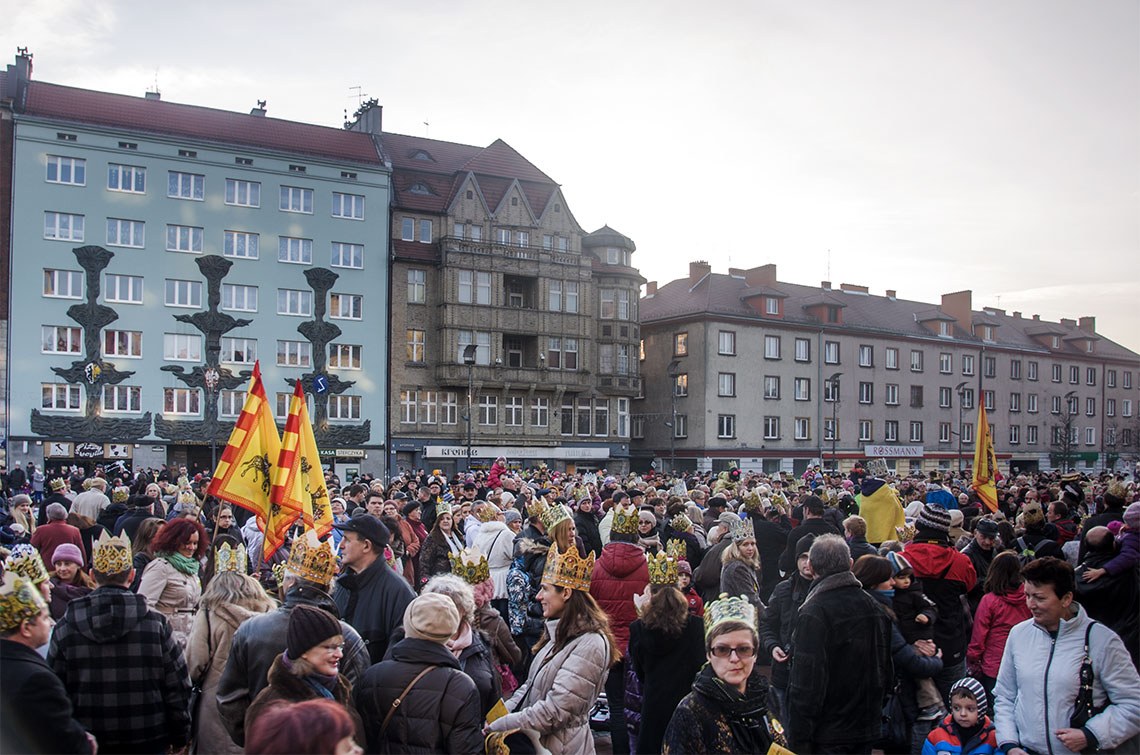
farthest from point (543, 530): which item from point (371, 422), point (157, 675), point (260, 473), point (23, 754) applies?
point (371, 422)

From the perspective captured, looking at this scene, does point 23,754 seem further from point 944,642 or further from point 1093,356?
point 1093,356

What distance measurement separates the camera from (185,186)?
144ft

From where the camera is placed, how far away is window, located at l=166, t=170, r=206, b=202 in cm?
4366

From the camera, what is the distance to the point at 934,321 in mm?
67375

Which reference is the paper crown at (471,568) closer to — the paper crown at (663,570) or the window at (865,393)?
the paper crown at (663,570)

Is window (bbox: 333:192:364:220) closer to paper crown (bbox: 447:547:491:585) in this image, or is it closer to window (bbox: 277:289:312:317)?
window (bbox: 277:289:312:317)

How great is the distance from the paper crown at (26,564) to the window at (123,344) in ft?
133

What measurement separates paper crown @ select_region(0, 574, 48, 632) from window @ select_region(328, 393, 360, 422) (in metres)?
42.6

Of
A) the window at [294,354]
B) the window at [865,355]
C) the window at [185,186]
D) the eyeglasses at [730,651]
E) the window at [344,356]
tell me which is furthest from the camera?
the window at [865,355]

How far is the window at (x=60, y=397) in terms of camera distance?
40750 mm

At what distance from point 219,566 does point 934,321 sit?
2629 inches

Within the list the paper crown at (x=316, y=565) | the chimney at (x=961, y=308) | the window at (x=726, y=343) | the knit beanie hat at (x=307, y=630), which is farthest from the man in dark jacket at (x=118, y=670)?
the chimney at (x=961, y=308)

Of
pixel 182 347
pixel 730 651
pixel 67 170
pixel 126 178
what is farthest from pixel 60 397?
pixel 730 651

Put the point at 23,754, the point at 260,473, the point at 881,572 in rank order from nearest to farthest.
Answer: the point at 23,754 < the point at 881,572 < the point at 260,473
